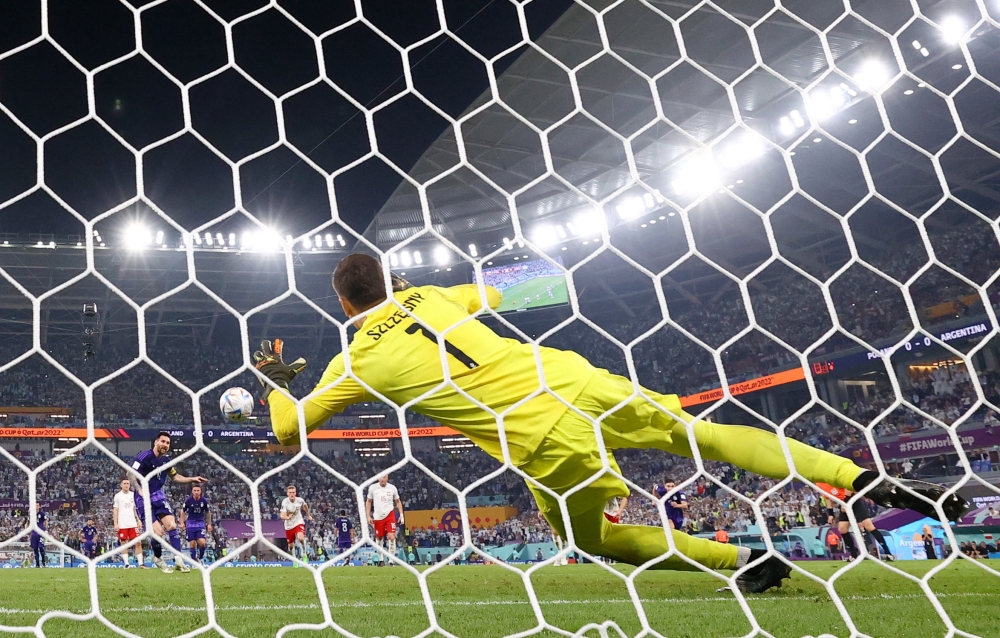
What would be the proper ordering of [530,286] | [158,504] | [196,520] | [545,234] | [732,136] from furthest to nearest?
[530,286] < [545,234] < [732,136] < [196,520] < [158,504]

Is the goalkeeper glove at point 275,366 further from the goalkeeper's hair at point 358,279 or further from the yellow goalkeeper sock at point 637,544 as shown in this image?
the yellow goalkeeper sock at point 637,544

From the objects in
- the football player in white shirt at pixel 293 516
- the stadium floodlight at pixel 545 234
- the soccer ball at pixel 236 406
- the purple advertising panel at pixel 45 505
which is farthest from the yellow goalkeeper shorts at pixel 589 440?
the purple advertising panel at pixel 45 505

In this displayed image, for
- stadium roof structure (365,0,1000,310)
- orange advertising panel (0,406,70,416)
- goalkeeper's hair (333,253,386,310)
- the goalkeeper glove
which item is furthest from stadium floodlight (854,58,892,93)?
orange advertising panel (0,406,70,416)

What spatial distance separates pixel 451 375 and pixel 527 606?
146 centimetres

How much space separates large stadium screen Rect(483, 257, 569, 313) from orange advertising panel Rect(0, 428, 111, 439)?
10965 millimetres

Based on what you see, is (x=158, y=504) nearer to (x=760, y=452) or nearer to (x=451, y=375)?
(x=451, y=375)

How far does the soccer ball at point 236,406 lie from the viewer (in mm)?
2838

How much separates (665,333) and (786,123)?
675 centimetres

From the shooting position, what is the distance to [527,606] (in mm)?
3264

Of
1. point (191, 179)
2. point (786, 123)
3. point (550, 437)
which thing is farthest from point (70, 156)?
point (786, 123)

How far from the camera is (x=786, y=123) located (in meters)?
15.6

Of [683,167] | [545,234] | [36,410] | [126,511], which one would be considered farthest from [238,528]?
[683,167]

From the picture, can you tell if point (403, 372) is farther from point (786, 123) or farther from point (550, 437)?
point (786, 123)

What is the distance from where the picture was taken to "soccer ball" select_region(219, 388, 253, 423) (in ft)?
9.31
